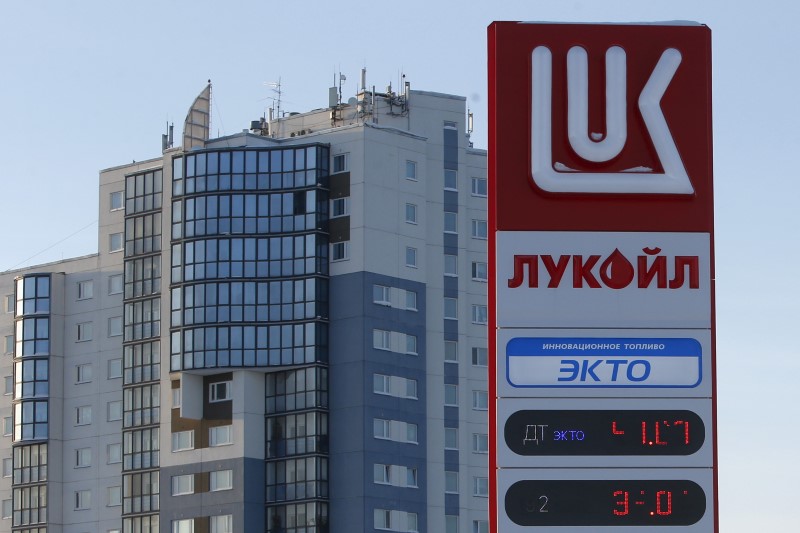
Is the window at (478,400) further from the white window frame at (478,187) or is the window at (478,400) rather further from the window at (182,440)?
the window at (182,440)

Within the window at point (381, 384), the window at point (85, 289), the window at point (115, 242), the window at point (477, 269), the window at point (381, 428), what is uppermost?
the window at point (115, 242)

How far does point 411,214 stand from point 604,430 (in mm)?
87872

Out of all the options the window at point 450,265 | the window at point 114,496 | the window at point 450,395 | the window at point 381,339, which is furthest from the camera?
the window at point 114,496

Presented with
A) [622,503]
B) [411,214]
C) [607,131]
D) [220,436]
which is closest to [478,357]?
[411,214]

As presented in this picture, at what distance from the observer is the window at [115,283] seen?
124312mm

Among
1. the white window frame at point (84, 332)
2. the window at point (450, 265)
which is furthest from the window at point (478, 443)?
the white window frame at point (84, 332)

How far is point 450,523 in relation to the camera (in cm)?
11412

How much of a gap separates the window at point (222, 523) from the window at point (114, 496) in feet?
34.8

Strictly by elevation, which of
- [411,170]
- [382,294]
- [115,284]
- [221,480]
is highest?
[411,170]

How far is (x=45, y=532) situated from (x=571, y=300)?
325 feet

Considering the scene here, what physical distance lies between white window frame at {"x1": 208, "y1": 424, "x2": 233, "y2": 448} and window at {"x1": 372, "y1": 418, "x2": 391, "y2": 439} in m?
8.28

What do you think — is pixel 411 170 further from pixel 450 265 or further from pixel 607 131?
pixel 607 131

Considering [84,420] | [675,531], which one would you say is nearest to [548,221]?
[675,531]

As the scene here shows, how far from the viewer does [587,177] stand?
28281mm
